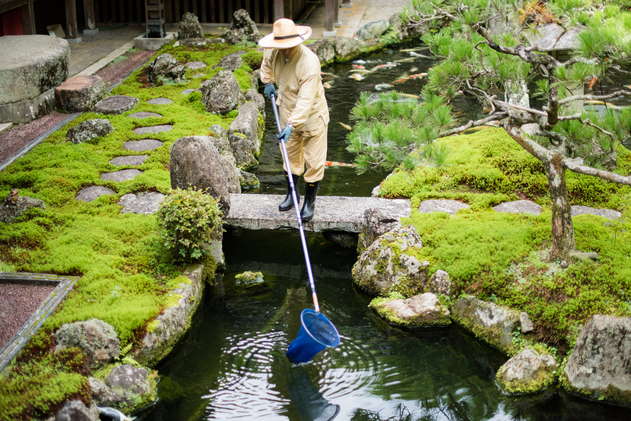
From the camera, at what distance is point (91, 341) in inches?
188

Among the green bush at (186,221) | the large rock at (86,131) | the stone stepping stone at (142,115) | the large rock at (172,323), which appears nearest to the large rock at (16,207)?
the green bush at (186,221)

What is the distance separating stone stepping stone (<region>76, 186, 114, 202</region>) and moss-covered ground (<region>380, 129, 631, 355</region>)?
3835 mm

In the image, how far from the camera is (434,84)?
561 cm

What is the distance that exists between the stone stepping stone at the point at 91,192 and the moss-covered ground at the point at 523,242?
12.6ft

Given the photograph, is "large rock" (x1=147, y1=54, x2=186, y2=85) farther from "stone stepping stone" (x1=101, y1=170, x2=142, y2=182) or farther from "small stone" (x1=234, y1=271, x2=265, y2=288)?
"small stone" (x1=234, y1=271, x2=265, y2=288)

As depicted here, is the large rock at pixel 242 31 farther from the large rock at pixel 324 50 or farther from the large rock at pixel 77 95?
the large rock at pixel 77 95

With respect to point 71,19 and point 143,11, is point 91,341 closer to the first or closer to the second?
point 71,19

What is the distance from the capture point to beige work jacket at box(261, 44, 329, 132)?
6.25m

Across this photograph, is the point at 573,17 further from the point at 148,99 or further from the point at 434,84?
the point at 148,99

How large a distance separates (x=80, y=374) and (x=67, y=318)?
0.63 metres

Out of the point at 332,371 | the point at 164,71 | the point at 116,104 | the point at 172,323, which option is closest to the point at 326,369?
the point at 332,371

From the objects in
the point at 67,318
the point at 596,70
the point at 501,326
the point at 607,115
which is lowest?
the point at 501,326

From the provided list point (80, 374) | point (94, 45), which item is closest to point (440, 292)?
point (80, 374)

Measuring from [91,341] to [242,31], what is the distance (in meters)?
12.6
